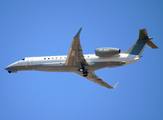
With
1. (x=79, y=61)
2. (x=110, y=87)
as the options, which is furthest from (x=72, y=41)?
(x=110, y=87)

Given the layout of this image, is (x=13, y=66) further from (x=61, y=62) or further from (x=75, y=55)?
(x=75, y=55)

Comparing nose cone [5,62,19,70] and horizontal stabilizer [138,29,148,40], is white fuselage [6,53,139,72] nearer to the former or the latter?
nose cone [5,62,19,70]

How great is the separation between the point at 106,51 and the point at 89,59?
101 inches

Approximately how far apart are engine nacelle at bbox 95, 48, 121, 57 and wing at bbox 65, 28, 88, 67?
1.85 m

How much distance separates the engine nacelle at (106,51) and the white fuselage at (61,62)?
2.53ft

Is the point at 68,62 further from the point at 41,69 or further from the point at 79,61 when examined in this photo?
the point at 41,69

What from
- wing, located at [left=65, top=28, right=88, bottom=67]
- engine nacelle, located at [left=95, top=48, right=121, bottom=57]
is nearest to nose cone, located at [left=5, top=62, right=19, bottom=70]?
wing, located at [left=65, top=28, right=88, bottom=67]

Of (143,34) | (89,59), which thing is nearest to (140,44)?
(143,34)

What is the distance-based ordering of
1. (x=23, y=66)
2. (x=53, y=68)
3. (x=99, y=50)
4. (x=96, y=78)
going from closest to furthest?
(x=99, y=50), (x=53, y=68), (x=23, y=66), (x=96, y=78)

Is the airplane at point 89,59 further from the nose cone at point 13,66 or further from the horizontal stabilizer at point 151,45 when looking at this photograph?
the nose cone at point 13,66

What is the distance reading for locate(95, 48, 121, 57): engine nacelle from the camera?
25.9 meters

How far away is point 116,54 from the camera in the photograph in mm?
26625

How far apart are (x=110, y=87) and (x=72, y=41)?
12421 mm

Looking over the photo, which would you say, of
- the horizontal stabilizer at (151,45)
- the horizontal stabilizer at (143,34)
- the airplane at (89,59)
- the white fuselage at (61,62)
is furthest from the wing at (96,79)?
the horizontal stabilizer at (151,45)
